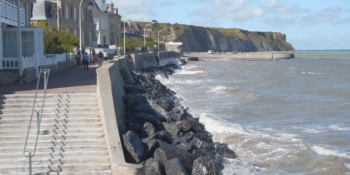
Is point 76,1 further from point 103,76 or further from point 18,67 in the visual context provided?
point 103,76

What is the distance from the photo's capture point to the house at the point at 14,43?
14602mm

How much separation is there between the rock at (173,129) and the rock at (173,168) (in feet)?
9.68

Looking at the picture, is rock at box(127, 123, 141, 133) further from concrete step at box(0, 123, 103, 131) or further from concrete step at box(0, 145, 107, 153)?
concrete step at box(0, 145, 107, 153)

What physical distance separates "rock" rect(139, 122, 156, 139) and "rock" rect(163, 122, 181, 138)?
3.04 feet

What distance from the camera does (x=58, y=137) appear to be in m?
9.53

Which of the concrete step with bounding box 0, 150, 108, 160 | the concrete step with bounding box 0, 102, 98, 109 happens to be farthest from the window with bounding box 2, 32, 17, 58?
the concrete step with bounding box 0, 150, 108, 160

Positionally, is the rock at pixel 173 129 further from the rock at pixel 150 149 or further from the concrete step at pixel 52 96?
the concrete step at pixel 52 96

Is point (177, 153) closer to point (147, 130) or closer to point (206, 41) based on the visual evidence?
point (147, 130)

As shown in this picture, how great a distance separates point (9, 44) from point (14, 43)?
0.19 metres

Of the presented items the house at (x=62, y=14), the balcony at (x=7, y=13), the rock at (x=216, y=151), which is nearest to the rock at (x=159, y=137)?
the rock at (x=216, y=151)

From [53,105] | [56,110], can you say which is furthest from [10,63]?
[56,110]

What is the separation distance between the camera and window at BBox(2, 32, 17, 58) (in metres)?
17.0

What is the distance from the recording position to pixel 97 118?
1026cm

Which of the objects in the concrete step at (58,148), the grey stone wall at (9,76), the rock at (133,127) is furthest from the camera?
the grey stone wall at (9,76)
